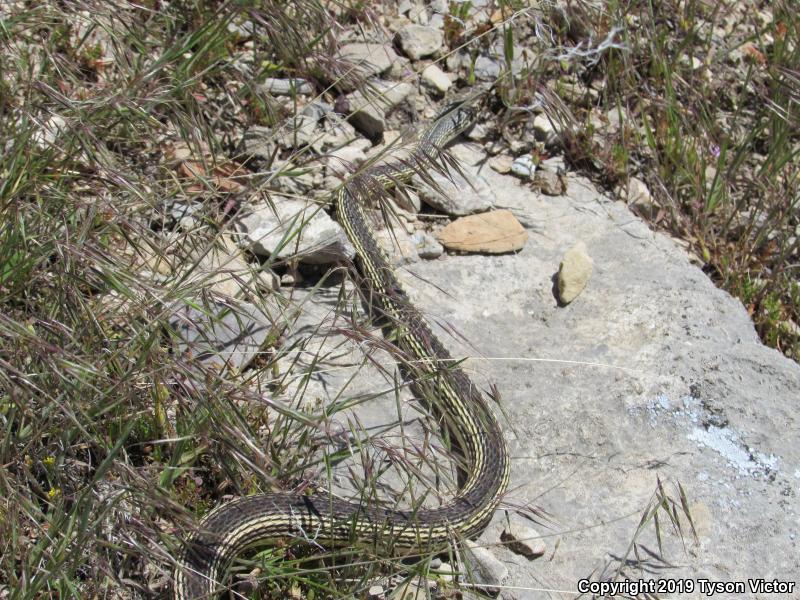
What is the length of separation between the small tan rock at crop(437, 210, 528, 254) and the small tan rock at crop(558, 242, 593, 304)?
1.05 feet

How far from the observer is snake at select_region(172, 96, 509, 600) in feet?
9.27

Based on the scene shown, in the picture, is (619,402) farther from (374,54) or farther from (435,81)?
(374,54)

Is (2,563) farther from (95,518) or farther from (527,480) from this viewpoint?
(527,480)

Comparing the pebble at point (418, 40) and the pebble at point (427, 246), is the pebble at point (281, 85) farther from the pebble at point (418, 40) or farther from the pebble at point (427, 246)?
the pebble at point (427, 246)

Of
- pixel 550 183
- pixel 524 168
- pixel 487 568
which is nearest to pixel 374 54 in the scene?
pixel 524 168

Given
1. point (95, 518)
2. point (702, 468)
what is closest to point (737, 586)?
point (702, 468)

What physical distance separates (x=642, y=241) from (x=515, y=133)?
1.05 m

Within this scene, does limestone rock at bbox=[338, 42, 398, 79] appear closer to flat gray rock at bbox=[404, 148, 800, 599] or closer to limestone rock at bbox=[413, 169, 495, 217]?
limestone rock at bbox=[413, 169, 495, 217]

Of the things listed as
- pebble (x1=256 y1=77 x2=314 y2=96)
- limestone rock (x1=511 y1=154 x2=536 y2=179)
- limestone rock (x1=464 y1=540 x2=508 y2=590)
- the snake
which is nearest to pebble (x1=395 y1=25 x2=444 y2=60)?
pebble (x1=256 y1=77 x2=314 y2=96)

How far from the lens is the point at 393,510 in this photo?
3.02 metres

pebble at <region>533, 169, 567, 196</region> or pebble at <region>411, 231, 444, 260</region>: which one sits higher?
pebble at <region>533, 169, 567, 196</region>

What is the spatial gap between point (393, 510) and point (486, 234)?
6.34 ft

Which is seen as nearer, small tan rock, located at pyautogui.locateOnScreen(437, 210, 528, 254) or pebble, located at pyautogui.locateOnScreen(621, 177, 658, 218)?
small tan rock, located at pyautogui.locateOnScreen(437, 210, 528, 254)

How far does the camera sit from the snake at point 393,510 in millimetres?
2826
